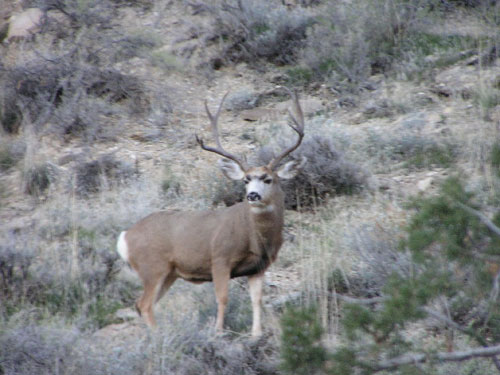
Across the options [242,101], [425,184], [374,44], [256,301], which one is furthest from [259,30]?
[256,301]

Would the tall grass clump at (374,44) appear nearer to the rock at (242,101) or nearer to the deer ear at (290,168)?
the rock at (242,101)

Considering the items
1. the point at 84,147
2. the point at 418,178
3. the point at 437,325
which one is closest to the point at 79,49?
the point at 84,147

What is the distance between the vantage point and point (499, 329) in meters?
4.96

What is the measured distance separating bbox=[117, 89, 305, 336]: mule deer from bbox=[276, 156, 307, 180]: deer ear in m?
0.17

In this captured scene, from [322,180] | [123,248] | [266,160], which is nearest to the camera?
[123,248]

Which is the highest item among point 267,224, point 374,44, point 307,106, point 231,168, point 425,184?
point 231,168

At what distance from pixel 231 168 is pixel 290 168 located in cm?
60

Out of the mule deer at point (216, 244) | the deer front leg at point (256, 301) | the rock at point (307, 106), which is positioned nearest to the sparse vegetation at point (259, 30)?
the rock at point (307, 106)

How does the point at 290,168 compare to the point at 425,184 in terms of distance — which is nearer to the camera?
the point at 290,168

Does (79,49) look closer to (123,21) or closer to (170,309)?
(123,21)

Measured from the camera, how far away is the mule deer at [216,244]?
22.0 ft

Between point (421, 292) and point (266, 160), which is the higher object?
point (421, 292)

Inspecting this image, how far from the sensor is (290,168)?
7.28m

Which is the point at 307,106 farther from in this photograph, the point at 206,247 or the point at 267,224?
the point at 206,247
